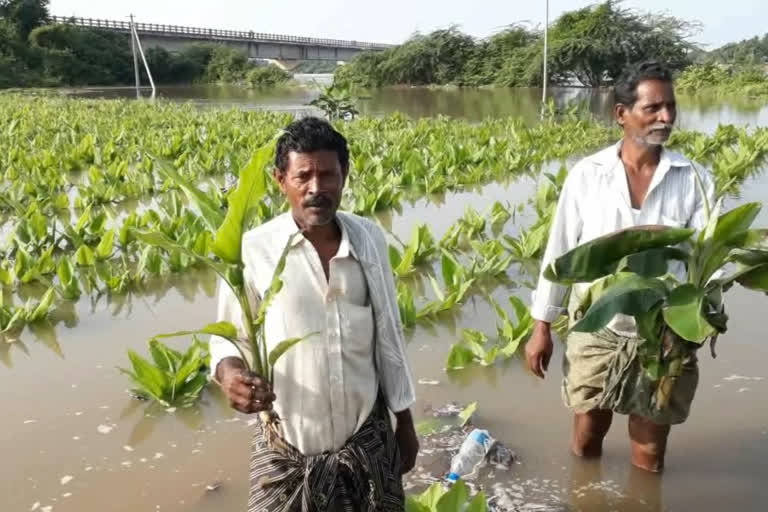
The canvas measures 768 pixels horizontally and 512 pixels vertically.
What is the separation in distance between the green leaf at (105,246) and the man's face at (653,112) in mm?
4217

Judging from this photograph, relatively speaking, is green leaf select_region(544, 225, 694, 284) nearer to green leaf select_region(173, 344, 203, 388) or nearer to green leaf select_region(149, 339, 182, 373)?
green leaf select_region(173, 344, 203, 388)

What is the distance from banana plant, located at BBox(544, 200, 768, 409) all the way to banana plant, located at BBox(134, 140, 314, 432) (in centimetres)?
83

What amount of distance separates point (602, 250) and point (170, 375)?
221 centimetres

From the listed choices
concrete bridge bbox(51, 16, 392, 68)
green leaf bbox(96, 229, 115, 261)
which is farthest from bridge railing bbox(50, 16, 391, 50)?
green leaf bbox(96, 229, 115, 261)

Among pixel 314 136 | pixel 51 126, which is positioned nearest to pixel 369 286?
pixel 314 136

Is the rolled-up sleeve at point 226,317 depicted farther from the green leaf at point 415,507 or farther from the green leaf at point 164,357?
the green leaf at point 164,357

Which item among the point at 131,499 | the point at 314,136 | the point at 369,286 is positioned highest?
the point at 314,136

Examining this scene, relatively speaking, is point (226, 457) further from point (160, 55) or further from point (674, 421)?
point (160, 55)

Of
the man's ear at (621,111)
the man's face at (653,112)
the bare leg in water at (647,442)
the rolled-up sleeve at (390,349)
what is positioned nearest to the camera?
the rolled-up sleeve at (390,349)

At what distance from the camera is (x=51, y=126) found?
1372 cm

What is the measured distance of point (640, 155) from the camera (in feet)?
7.91

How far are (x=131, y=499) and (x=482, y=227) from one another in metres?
4.21

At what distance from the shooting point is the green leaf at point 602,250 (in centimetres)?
205

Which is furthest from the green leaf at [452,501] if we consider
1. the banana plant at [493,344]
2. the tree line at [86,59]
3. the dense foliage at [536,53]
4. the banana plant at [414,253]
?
the tree line at [86,59]
